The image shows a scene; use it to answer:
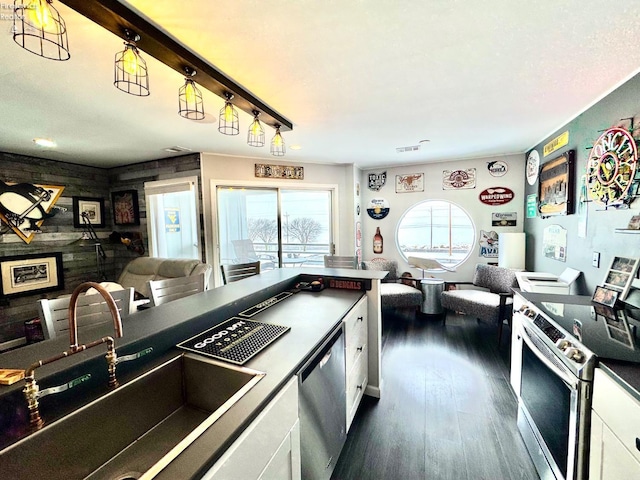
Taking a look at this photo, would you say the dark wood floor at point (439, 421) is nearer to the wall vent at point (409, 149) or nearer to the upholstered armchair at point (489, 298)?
the upholstered armchair at point (489, 298)

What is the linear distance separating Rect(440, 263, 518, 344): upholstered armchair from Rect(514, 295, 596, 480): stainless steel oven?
1.33m

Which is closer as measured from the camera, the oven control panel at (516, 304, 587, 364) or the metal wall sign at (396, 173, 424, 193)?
the oven control panel at (516, 304, 587, 364)

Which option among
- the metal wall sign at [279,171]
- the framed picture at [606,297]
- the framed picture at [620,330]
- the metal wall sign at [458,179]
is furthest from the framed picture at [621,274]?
the metal wall sign at [279,171]

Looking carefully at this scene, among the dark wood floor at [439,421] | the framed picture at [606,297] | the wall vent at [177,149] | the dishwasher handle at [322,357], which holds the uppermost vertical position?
the wall vent at [177,149]

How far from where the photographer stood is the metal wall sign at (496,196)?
381 cm

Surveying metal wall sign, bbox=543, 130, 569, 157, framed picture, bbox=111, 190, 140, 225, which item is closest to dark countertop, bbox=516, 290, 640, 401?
metal wall sign, bbox=543, 130, 569, 157

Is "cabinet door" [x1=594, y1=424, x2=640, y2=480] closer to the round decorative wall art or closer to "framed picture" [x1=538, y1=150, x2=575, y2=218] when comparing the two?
the round decorative wall art

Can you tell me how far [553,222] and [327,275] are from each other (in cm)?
256

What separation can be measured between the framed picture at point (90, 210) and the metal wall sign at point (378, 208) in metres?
4.39

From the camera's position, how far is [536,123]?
2.57m

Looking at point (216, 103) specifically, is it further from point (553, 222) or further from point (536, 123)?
point (553, 222)

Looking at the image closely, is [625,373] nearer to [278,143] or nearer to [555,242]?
[278,143]

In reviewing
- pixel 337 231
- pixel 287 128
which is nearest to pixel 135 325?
pixel 287 128

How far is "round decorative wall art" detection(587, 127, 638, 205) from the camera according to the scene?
1.76 m
